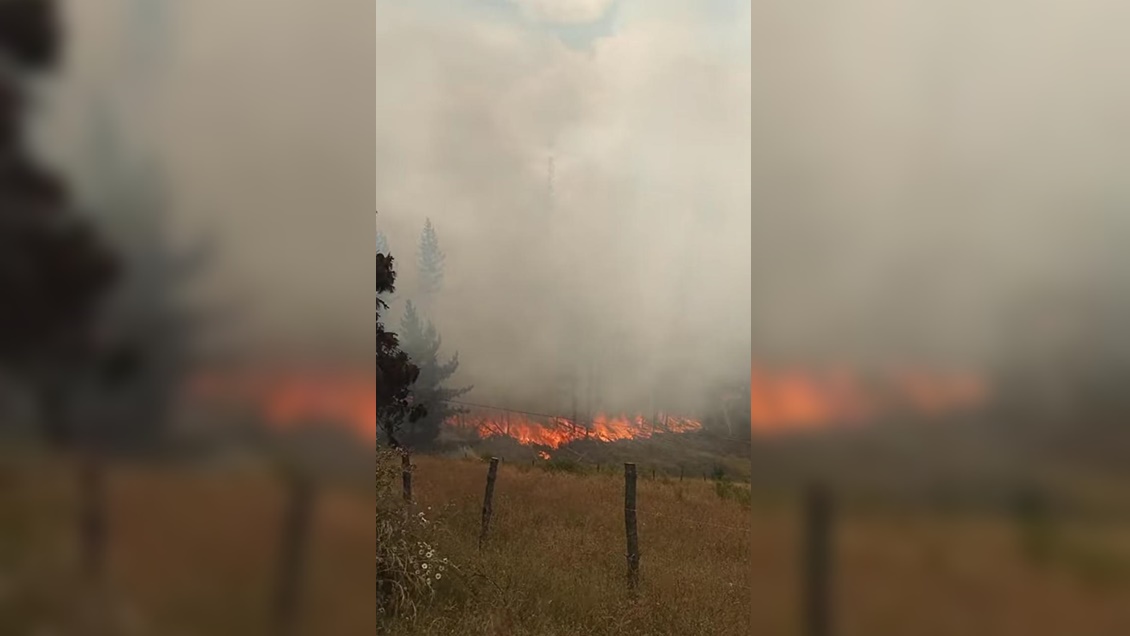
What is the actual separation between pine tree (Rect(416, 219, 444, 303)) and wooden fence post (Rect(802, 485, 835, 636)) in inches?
64.6

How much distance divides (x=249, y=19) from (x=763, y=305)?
1.74 meters

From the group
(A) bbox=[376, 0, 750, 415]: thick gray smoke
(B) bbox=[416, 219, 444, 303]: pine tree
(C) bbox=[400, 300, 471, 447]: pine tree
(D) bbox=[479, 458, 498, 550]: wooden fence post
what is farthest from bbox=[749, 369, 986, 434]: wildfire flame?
(B) bbox=[416, 219, 444, 303]: pine tree

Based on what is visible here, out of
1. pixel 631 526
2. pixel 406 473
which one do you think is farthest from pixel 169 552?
pixel 631 526

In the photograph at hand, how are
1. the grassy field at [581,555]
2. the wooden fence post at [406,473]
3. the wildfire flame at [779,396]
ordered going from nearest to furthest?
the wildfire flame at [779,396] → the grassy field at [581,555] → the wooden fence post at [406,473]

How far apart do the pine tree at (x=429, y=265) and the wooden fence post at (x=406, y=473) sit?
67 cm

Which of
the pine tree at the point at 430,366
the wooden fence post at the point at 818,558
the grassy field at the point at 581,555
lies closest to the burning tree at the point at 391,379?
the pine tree at the point at 430,366

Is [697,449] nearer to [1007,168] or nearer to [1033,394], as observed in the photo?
[1033,394]

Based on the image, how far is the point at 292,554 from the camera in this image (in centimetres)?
203

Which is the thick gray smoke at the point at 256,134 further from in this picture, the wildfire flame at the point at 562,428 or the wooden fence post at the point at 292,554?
the wildfire flame at the point at 562,428

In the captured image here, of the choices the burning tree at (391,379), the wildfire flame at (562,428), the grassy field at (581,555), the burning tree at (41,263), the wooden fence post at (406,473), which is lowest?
the grassy field at (581,555)

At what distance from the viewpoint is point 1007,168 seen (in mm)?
2027

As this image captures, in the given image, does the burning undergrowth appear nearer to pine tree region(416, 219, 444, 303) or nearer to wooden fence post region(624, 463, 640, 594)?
wooden fence post region(624, 463, 640, 594)

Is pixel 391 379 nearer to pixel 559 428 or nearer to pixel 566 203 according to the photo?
pixel 559 428

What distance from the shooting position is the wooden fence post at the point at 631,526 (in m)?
2.91
